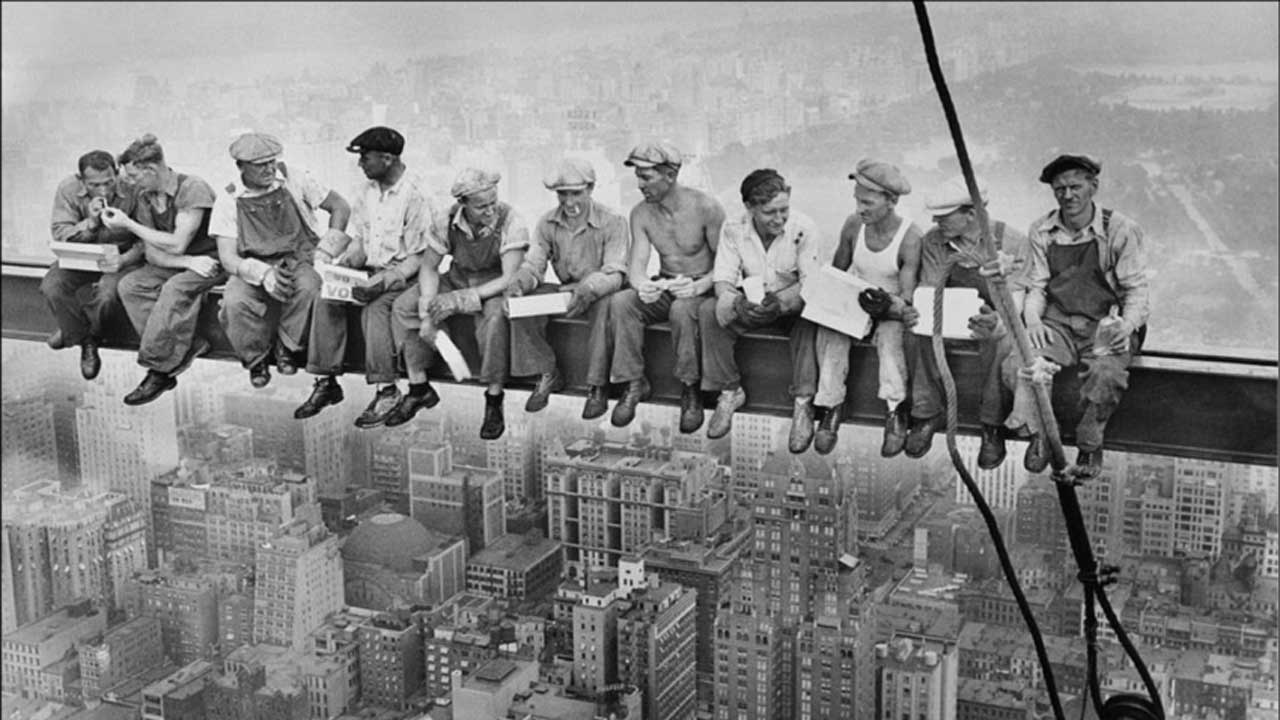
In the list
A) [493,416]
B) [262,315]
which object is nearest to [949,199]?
[493,416]

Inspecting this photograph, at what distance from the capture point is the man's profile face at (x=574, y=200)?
539 cm

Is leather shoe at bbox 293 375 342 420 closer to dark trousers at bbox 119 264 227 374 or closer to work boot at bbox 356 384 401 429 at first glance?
work boot at bbox 356 384 401 429

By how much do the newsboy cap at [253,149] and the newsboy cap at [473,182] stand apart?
0.81 metres

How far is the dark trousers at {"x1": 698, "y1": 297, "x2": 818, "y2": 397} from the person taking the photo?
5129 millimetres

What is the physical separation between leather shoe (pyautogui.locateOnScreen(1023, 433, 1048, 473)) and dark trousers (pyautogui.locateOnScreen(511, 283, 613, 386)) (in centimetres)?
144

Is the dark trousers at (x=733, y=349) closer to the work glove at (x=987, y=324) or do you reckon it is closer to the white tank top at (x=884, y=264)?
the white tank top at (x=884, y=264)

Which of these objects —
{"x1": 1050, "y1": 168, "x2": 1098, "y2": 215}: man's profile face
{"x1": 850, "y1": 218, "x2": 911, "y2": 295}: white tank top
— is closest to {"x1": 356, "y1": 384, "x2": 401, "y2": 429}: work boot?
{"x1": 850, "y1": 218, "x2": 911, "y2": 295}: white tank top

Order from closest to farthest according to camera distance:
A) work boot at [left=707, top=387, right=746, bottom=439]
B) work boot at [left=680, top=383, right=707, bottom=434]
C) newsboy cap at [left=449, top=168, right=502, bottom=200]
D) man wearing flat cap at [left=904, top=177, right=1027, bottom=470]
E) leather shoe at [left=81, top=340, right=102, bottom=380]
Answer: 1. man wearing flat cap at [left=904, top=177, right=1027, bottom=470]
2. work boot at [left=707, top=387, right=746, bottom=439]
3. work boot at [left=680, top=383, right=707, bottom=434]
4. newsboy cap at [left=449, top=168, right=502, bottom=200]
5. leather shoe at [left=81, top=340, right=102, bottom=380]

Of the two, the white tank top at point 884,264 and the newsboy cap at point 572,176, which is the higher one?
the newsboy cap at point 572,176

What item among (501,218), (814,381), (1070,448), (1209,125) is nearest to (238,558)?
(501,218)

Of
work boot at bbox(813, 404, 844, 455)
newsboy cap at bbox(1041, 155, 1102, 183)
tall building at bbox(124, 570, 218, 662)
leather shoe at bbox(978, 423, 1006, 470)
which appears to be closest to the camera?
newsboy cap at bbox(1041, 155, 1102, 183)

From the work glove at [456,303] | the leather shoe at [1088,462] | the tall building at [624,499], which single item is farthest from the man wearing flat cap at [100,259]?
the leather shoe at [1088,462]

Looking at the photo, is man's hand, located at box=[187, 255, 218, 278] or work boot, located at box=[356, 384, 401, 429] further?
man's hand, located at box=[187, 255, 218, 278]

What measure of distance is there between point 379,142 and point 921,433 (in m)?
2.16
